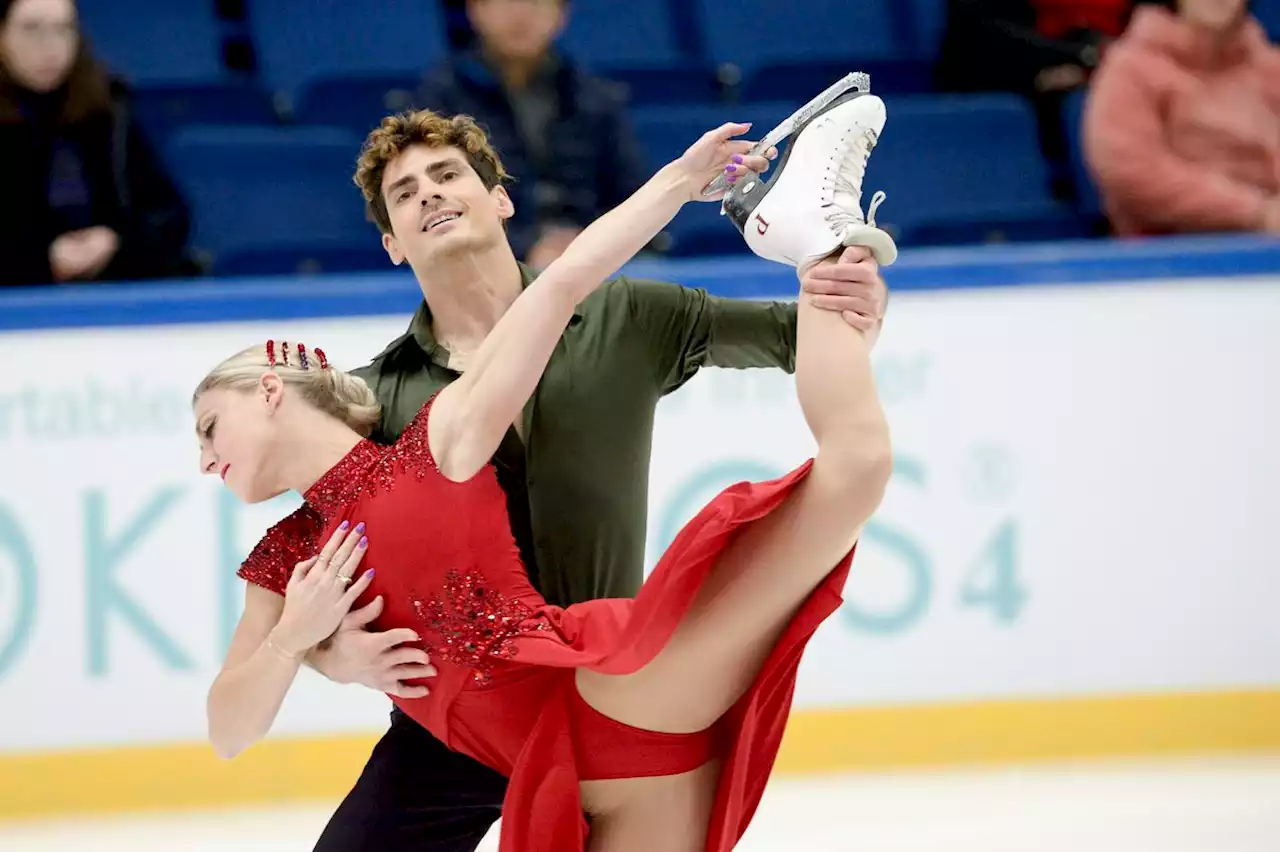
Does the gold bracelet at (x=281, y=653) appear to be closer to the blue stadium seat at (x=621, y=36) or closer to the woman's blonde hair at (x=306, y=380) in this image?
the woman's blonde hair at (x=306, y=380)

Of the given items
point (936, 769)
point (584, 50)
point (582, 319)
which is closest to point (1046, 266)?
point (936, 769)

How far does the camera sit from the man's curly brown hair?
Answer: 252cm

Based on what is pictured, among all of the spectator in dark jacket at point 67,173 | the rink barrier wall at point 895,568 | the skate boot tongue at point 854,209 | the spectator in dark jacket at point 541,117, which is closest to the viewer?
the skate boot tongue at point 854,209

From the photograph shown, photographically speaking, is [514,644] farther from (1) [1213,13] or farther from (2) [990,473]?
(1) [1213,13]

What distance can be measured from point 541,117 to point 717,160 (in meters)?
2.31

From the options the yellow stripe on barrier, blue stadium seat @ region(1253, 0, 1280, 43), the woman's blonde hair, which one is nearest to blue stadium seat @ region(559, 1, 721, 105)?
blue stadium seat @ region(1253, 0, 1280, 43)

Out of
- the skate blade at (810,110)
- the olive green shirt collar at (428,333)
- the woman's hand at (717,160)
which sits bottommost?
the olive green shirt collar at (428,333)

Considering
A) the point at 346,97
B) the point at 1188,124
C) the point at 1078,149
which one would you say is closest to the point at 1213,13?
the point at 1188,124

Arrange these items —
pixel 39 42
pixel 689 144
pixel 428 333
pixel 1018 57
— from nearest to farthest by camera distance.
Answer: pixel 428 333, pixel 39 42, pixel 689 144, pixel 1018 57

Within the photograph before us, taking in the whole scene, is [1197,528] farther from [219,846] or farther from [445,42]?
[445,42]

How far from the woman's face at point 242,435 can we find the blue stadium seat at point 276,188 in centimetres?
242

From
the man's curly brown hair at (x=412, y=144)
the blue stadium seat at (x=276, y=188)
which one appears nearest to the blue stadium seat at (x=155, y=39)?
the blue stadium seat at (x=276, y=188)

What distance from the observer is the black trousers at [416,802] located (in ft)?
7.89

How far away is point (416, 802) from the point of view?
2.44 metres
